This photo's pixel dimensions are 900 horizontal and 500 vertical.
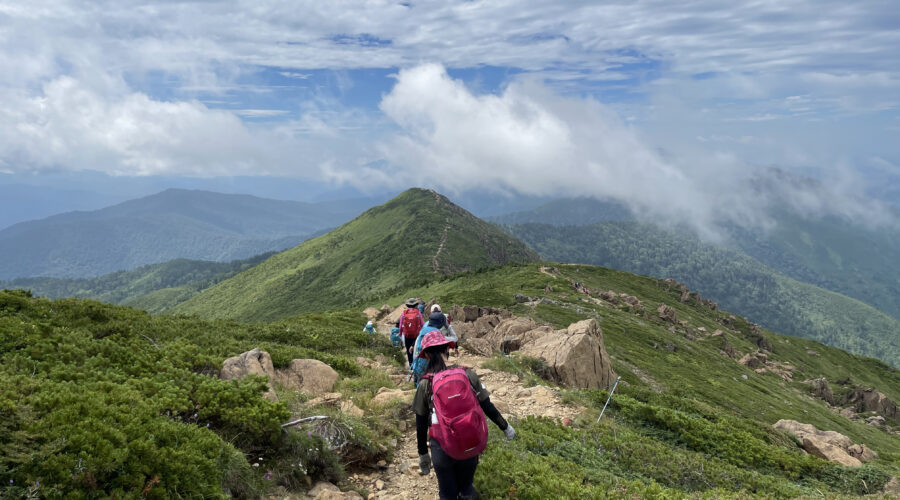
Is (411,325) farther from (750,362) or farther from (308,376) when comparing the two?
(750,362)

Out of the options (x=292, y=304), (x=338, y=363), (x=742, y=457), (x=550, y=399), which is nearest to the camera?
(x=742, y=457)

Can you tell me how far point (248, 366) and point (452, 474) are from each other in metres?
8.52

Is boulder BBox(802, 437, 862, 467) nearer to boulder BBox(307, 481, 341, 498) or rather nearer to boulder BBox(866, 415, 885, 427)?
boulder BBox(307, 481, 341, 498)

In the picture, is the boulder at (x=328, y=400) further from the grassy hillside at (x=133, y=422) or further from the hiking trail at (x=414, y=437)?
the hiking trail at (x=414, y=437)

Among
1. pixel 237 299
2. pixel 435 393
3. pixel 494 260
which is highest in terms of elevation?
pixel 435 393

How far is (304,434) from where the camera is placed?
364 inches

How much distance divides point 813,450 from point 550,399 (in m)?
12.0

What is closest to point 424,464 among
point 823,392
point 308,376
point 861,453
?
point 308,376

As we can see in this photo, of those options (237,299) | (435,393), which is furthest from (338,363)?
(237,299)

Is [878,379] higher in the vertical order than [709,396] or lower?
lower

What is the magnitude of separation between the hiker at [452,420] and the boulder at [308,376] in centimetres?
778

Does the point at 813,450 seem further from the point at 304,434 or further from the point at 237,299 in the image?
the point at 237,299

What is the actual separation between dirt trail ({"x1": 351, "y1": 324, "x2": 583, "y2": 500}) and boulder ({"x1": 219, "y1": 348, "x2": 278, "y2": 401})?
3671mm

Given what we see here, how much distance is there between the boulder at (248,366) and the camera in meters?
12.5
